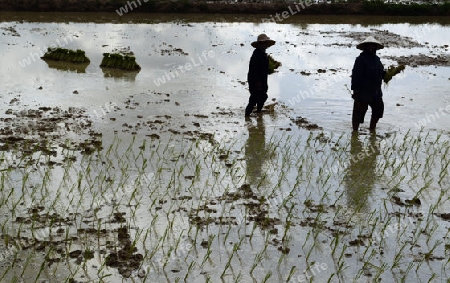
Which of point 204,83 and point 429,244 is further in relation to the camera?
point 204,83

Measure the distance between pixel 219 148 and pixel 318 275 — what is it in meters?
2.53

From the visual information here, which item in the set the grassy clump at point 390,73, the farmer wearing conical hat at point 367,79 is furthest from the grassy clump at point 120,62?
the farmer wearing conical hat at point 367,79

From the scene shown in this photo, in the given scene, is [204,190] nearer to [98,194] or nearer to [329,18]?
[98,194]

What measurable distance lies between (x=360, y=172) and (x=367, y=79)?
5.08 feet

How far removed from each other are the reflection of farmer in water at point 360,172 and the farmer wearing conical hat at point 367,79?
14.2 inches

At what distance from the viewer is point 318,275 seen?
138 inches

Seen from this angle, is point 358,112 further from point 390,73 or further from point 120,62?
point 120,62

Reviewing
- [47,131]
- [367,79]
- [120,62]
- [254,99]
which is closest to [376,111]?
[367,79]

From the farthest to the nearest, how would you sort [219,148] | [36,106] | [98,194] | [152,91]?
1. [152,91]
2. [36,106]
3. [219,148]
4. [98,194]

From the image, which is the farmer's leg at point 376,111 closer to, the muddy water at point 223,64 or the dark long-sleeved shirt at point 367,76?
the dark long-sleeved shirt at point 367,76


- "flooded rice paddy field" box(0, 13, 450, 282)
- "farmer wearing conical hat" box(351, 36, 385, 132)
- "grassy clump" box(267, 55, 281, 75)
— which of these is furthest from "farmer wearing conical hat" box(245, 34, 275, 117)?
"grassy clump" box(267, 55, 281, 75)

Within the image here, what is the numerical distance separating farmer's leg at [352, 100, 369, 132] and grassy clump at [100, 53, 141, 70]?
473 centimetres

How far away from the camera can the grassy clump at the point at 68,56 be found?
10180mm

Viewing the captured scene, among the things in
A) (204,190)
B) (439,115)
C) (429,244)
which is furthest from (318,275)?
(439,115)
